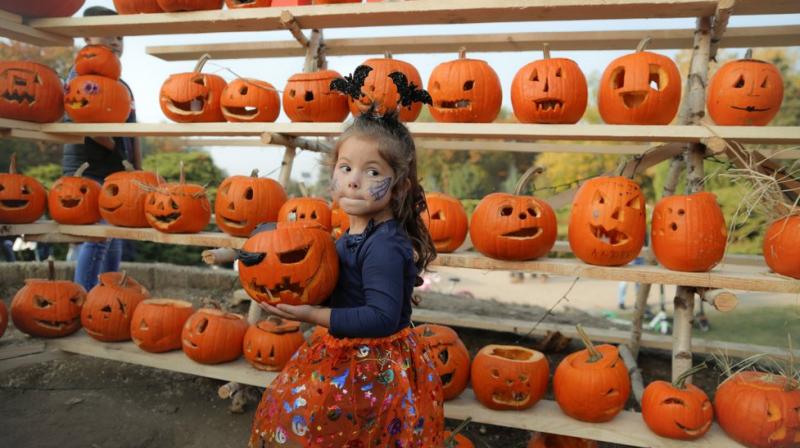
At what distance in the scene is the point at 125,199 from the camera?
11.5 ft

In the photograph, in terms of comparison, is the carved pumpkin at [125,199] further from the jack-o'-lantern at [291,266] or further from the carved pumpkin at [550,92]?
the carved pumpkin at [550,92]

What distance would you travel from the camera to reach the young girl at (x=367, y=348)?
160 centimetres

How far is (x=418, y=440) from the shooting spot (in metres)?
1.67

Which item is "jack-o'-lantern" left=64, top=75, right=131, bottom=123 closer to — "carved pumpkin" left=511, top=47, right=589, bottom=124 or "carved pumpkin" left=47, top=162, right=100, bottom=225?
"carved pumpkin" left=47, top=162, right=100, bottom=225

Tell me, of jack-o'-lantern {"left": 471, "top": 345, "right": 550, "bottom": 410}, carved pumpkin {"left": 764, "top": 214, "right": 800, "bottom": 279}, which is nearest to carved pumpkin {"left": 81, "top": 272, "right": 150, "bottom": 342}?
jack-o'-lantern {"left": 471, "top": 345, "right": 550, "bottom": 410}

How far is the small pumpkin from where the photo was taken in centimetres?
333

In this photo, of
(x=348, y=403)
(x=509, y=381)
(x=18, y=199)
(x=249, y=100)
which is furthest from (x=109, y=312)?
(x=509, y=381)

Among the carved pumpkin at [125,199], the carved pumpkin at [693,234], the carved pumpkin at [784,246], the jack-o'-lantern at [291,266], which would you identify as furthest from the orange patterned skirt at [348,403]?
the carved pumpkin at [125,199]

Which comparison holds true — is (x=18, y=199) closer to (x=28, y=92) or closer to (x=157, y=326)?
(x=28, y=92)

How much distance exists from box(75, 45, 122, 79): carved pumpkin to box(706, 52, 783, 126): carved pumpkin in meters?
4.06

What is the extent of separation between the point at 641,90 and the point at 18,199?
4.16 metres

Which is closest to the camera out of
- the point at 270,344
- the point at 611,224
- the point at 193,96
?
the point at 611,224

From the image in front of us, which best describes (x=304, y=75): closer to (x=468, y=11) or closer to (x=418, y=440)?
(x=468, y=11)

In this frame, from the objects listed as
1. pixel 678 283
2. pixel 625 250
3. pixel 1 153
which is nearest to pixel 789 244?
pixel 678 283
